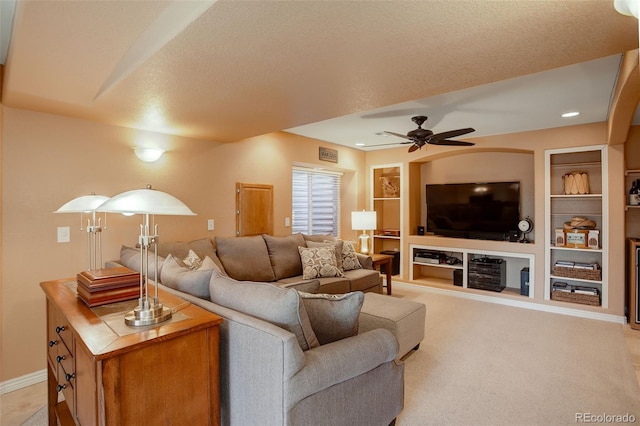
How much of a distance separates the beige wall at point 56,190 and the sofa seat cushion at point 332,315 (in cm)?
233

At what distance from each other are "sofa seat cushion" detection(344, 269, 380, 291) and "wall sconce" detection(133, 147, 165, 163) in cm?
252

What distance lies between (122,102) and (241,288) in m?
1.71

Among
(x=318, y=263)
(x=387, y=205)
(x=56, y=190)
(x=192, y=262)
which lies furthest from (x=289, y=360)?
(x=387, y=205)

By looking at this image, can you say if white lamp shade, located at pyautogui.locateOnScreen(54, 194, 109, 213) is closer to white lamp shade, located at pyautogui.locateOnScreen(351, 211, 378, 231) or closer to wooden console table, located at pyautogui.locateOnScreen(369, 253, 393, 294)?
wooden console table, located at pyautogui.locateOnScreen(369, 253, 393, 294)

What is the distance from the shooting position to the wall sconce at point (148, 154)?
126 inches

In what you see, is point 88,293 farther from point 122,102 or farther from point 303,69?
point 303,69

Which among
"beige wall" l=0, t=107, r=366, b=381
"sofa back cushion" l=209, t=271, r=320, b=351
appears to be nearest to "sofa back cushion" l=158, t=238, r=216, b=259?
"beige wall" l=0, t=107, r=366, b=381

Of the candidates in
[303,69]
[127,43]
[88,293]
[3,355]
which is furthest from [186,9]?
[3,355]

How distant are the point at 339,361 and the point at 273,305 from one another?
42 centimetres

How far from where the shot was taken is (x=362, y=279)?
13.8 ft

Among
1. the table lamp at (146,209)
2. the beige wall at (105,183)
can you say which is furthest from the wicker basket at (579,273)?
the table lamp at (146,209)

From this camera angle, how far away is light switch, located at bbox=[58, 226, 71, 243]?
2.80 meters

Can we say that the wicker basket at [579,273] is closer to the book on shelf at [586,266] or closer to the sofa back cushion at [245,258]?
the book on shelf at [586,266]

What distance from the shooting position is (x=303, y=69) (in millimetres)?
1870
